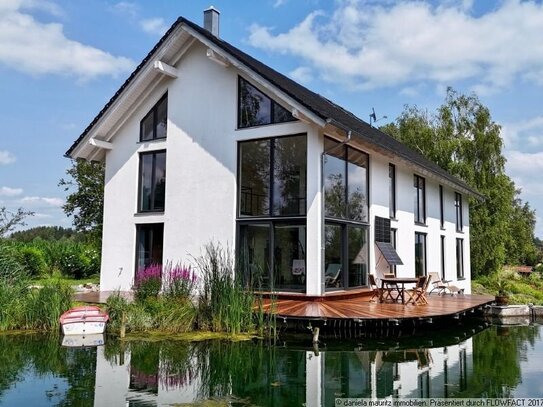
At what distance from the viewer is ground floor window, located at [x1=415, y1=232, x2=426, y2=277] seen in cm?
1778

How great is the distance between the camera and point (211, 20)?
15992mm

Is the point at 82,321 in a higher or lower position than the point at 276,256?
lower

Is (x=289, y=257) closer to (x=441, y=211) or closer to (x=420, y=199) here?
(x=420, y=199)

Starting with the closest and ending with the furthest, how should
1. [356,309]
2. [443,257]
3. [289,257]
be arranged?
1. [356,309]
2. [289,257]
3. [443,257]

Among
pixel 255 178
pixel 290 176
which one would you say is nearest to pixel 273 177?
pixel 290 176

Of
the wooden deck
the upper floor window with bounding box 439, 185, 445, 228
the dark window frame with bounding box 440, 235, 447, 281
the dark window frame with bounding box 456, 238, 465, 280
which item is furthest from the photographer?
the dark window frame with bounding box 456, 238, 465, 280

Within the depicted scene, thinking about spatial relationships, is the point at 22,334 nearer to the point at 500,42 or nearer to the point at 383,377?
the point at 383,377

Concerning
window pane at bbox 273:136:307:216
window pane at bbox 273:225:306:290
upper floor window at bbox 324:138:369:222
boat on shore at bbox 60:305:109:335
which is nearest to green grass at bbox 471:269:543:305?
upper floor window at bbox 324:138:369:222

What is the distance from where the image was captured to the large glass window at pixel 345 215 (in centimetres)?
1250

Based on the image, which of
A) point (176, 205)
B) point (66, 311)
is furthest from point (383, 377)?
point (176, 205)

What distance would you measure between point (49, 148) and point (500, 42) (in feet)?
51.5

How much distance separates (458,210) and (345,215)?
11174 millimetres

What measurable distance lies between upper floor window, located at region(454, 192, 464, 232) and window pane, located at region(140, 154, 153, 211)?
13557 mm

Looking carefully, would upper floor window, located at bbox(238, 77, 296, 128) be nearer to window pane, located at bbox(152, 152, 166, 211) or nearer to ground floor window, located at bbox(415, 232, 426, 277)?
window pane, located at bbox(152, 152, 166, 211)
